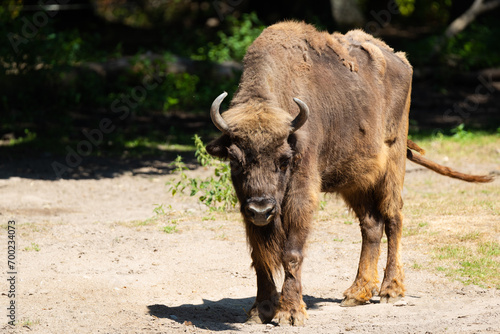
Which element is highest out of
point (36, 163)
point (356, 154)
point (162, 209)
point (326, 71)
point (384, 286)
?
point (326, 71)

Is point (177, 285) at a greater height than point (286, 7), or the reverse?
point (286, 7)

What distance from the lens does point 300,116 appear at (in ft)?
17.4

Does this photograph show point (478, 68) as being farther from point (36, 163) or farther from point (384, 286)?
point (384, 286)

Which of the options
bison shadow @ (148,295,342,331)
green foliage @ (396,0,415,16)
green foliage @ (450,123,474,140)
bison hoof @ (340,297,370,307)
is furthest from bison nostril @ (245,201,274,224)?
green foliage @ (396,0,415,16)

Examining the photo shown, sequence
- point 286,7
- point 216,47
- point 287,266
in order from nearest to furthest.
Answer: point 287,266 < point 216,47 < point 286,7

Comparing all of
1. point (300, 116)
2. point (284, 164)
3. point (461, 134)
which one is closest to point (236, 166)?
point (284, 164)

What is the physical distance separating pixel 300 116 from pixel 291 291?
145 cm

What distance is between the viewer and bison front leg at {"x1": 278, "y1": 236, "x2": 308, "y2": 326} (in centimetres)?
553

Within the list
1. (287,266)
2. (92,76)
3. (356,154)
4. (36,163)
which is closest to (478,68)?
(92,76)

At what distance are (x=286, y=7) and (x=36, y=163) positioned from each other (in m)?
12.1

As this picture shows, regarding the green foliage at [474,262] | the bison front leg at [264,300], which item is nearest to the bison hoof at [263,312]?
the bison front leg at [264,300]

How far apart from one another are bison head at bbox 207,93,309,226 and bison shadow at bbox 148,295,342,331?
40.8 inches

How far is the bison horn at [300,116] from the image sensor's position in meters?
5.28

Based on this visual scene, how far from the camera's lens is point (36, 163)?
12.1m
